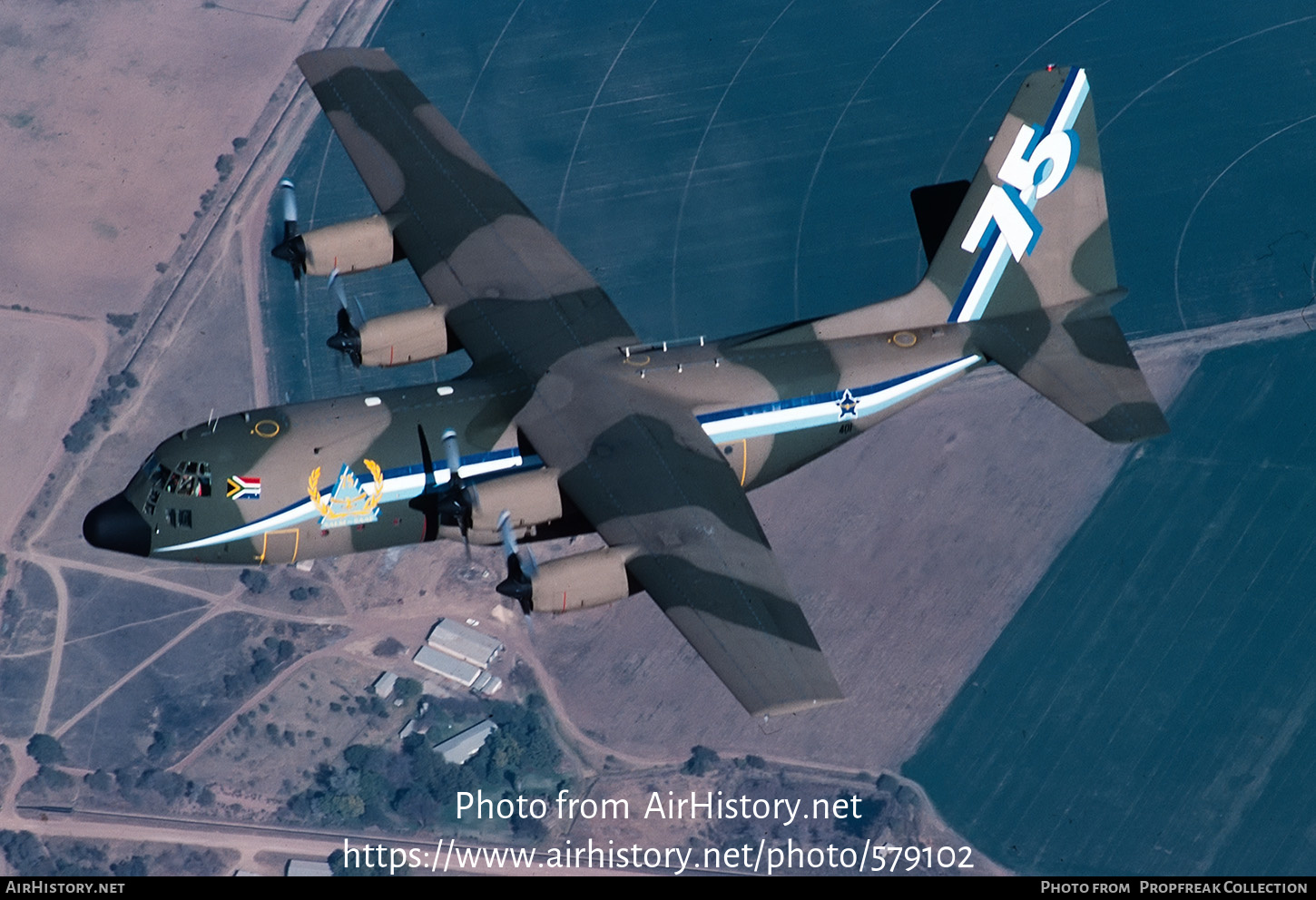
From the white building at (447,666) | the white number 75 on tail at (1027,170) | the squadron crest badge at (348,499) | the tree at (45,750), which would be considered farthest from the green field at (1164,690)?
the tree at (45,750)

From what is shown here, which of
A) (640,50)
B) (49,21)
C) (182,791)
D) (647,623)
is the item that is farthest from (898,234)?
(49,21)

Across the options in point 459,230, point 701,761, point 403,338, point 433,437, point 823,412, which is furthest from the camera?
point 701,761

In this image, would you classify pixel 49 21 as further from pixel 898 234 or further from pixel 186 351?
pixel 898 234

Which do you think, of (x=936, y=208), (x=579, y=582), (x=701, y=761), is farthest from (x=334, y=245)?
(x=701, y=761)

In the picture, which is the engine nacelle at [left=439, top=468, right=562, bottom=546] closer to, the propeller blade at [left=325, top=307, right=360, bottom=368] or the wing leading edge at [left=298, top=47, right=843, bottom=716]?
the wing leading edge at [left=298, top=47, right=843, bottom=716]

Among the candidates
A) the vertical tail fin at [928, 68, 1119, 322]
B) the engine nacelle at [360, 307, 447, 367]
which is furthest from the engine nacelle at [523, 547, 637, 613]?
the vertical tail fin at [928, 68, 1119, 322]

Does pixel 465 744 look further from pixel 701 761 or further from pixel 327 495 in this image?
pixel 327 495
